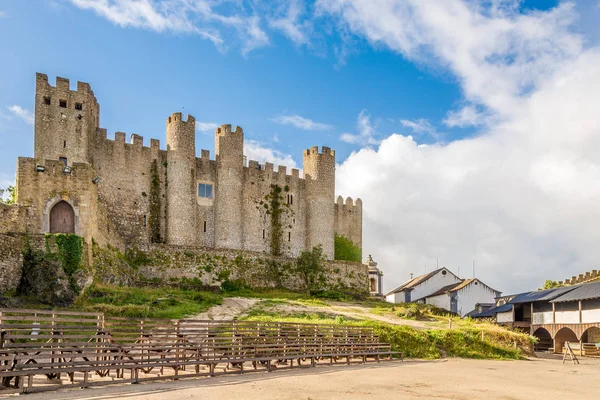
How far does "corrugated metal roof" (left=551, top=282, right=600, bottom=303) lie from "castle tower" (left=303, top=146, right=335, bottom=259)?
1987cm

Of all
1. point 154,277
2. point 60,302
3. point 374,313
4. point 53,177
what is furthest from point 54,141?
point 374,313

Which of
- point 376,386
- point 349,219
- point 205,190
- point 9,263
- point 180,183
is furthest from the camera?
point 349,219

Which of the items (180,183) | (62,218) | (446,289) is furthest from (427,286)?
(62,218)

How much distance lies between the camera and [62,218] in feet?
99.1

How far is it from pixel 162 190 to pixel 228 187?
5.16 meters

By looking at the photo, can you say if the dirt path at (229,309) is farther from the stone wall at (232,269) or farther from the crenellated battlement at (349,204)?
the crenellated battlement at (349,204)

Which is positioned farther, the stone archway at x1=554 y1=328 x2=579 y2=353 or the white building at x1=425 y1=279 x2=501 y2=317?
the white building at x1=425 y1=279 x2=501 y2=317

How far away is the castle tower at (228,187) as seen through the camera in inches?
1778

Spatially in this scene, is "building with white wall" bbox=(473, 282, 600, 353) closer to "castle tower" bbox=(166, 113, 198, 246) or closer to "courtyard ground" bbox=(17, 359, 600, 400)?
"courtyard ground" bbox=(17, 359, 600, 400)

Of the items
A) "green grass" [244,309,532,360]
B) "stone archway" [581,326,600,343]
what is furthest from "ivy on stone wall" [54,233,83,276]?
"stone archway" [581,326,600,343]

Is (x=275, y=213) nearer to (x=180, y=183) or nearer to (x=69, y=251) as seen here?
(x=180, y=183)

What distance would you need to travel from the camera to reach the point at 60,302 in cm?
2705

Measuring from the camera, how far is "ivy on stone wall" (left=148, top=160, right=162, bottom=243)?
42.6 meters

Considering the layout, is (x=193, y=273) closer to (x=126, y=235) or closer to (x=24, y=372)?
(x=126, y=235)
